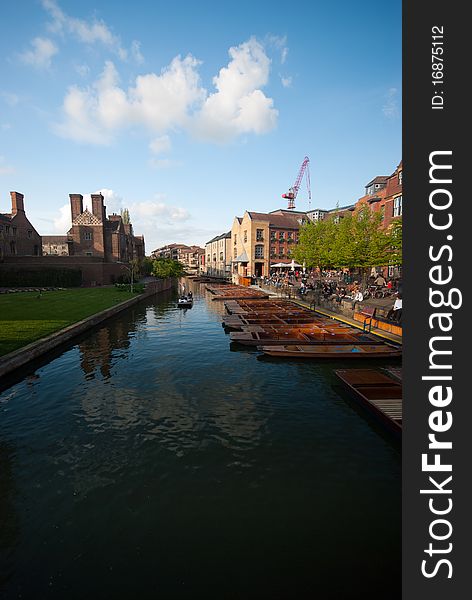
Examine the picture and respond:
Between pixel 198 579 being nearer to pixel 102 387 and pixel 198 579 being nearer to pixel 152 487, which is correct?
pixel 152 487

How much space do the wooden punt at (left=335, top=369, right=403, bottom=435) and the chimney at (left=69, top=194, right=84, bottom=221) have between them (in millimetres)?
68283

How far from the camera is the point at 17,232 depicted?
59.8m

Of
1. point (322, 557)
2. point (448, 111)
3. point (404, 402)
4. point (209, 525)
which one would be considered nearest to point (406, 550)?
point (404, 402)

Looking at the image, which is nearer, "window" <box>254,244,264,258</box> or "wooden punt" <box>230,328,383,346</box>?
"wooden punt" <box>230,328,383,346</box>

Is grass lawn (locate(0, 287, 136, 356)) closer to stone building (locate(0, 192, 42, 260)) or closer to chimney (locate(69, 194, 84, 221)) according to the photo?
stone building (locate(0, 192, 42, 260))

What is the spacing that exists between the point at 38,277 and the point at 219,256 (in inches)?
2330

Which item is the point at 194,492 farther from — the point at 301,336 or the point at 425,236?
the point at 301,336

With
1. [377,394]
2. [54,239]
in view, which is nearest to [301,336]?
[377,394]

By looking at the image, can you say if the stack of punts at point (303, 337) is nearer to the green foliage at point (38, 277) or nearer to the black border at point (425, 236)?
the black border at point (425, 236)

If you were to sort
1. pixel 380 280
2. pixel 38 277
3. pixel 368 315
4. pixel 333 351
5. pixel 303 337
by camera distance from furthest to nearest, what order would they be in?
pixel 38 277 < pixel 380 280 < pixel 368 315 < pixel 303 337 < pixel 333 351

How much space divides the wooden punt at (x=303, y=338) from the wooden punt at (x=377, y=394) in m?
5.20

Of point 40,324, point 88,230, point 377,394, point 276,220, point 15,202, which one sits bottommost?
point 377,394

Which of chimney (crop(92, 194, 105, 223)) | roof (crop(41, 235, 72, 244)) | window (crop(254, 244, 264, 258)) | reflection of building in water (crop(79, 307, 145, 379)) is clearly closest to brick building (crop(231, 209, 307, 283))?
window (crop(254, 244, 264, 258))

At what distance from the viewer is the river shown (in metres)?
5.27
